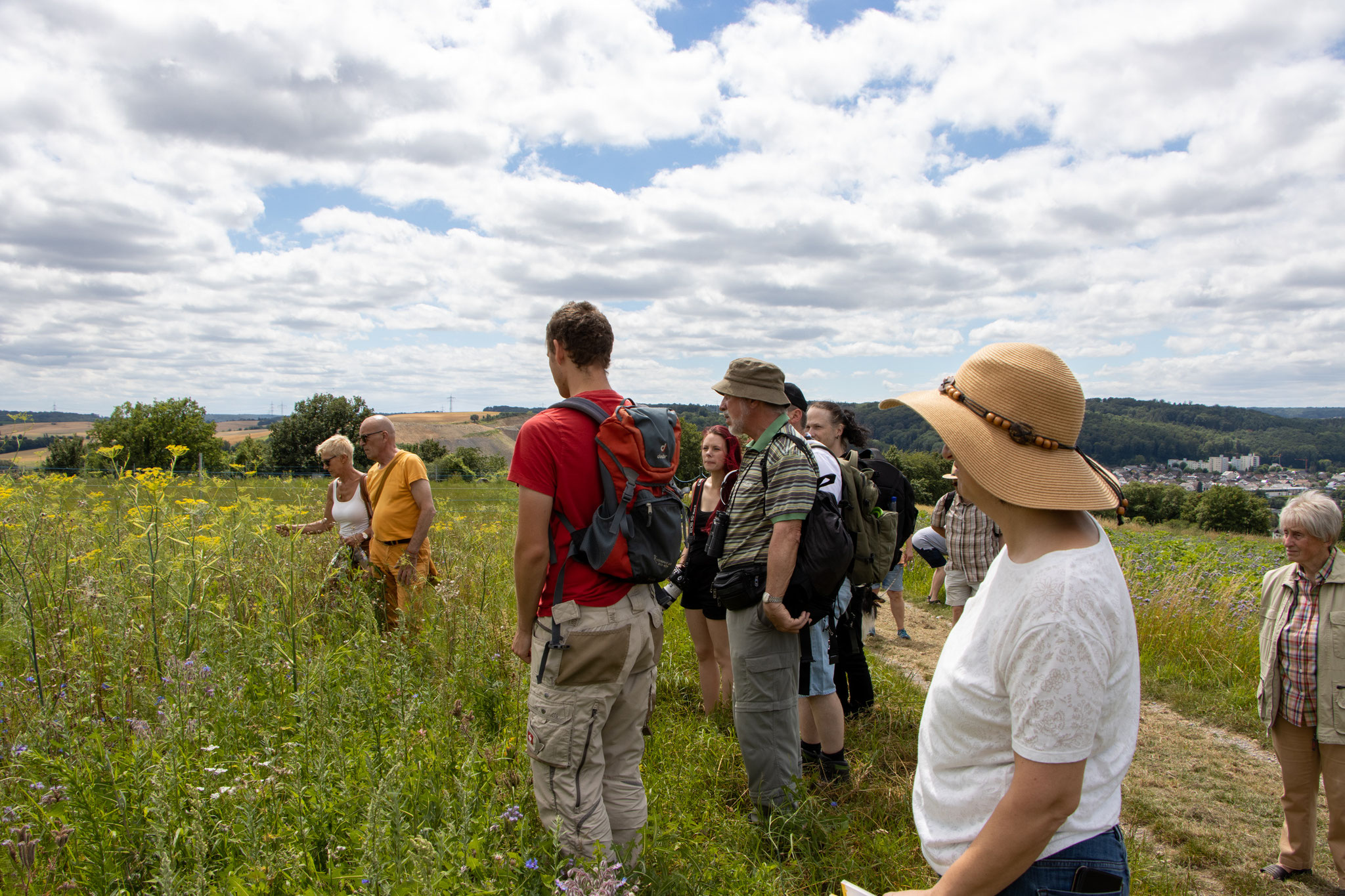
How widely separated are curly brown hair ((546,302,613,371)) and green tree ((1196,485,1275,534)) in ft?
214

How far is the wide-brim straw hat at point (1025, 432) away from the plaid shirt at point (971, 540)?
3912mm

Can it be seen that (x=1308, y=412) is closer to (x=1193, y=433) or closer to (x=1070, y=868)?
(x=1193, y=433)

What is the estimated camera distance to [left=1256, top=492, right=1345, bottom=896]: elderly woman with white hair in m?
3.34

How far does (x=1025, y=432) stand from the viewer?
130 centimetres

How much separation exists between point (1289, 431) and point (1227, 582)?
112 m

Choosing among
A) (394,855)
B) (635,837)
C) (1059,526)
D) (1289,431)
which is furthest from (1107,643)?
(1289,431)

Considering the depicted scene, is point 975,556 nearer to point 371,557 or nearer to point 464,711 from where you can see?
point 464,711

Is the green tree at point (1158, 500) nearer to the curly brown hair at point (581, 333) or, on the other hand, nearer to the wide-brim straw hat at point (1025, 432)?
the curly brown hair at point (581, 333)

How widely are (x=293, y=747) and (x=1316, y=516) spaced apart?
190 inches

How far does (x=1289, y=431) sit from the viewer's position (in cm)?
9138

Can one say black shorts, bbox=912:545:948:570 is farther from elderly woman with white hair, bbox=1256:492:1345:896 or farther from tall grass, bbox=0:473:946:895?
elderly woman with white hair, bbox=1256:492:1345:896

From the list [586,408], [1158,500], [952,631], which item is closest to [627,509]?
[586,408]

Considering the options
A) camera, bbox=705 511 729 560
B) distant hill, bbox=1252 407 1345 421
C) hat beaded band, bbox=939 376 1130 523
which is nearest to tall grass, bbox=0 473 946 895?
camera, bbox=705 511 729 560

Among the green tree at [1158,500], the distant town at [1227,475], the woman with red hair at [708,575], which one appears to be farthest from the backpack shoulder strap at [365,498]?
the green tree at [1158,500]
